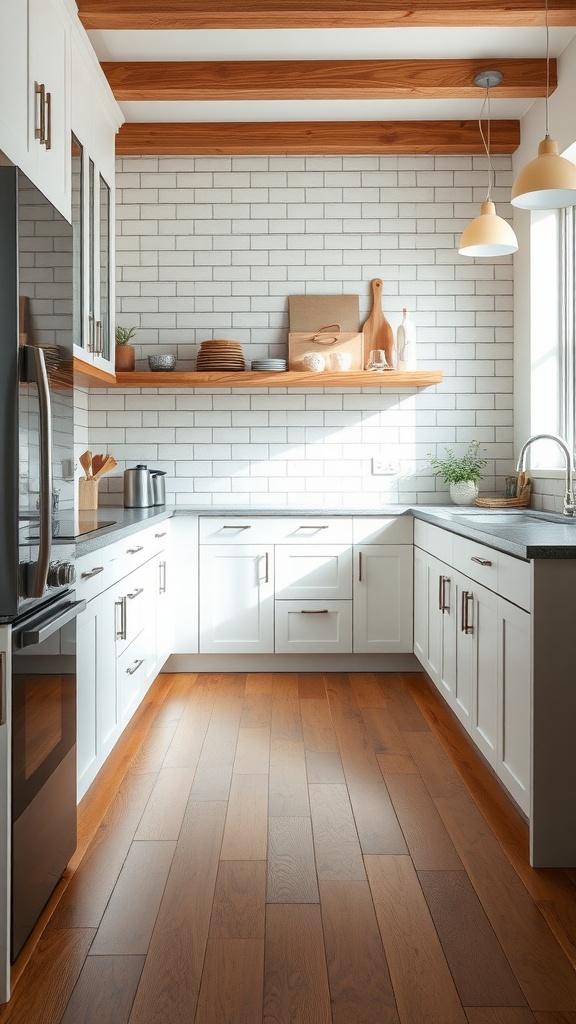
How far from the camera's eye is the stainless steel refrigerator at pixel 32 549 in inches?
65.7

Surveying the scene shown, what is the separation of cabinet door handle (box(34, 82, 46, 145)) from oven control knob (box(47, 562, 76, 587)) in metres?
1.51

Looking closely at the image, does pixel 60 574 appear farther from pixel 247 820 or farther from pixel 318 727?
pixel 318 727

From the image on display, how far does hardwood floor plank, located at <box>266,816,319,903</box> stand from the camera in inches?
80.5

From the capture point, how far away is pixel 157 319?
466 centimetres

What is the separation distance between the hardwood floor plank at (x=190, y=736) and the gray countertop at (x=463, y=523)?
867 millimetres

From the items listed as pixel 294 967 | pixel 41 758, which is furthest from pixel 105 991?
pixel 41 758

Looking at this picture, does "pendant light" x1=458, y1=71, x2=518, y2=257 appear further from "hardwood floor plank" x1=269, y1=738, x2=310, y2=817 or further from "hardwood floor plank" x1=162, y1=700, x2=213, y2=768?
"hardwood floor plank" x1=162, y1=700, x2=213, y2=768

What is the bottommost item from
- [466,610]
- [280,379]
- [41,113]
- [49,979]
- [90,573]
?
[49,979]

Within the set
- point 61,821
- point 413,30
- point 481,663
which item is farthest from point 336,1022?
point 413,30

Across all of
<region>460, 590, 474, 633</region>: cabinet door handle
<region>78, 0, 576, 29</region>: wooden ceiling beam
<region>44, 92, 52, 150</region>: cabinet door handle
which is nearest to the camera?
<region>44, 92, 52, 150</region>: cabinet door handle

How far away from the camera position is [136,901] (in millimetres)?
2010

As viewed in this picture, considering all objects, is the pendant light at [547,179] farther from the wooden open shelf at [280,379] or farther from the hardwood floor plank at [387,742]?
the hardwood floor plank at [387,742]

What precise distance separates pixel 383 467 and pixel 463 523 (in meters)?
1.67

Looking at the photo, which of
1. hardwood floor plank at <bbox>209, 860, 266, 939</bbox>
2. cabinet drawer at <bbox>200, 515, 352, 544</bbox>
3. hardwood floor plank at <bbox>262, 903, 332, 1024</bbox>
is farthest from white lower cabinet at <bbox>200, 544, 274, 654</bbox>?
hardwood floor plank at <bbox>262, 903, 332, 1024</bbox>
